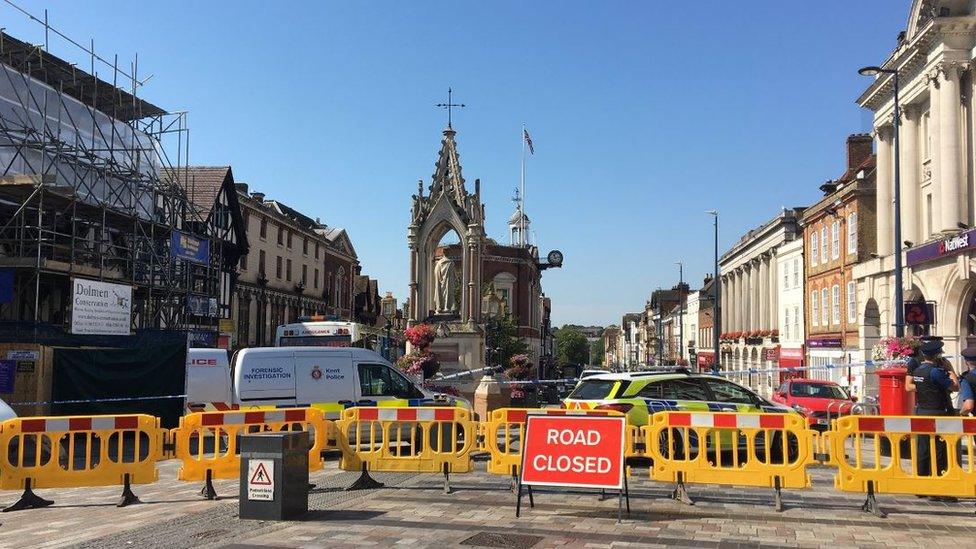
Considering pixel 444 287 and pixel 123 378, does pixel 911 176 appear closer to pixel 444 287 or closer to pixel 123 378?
pixel 444 287

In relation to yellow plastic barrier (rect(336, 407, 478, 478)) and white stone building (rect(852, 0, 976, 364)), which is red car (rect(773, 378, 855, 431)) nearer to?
white stone building (rect(852, 0, 976, 364))

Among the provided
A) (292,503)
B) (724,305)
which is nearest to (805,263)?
(724,305)

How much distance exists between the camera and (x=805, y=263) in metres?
45.3

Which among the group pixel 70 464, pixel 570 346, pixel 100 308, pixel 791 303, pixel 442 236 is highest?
pixel 442 236

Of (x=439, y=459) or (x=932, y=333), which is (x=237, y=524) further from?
(x=932, y=333)

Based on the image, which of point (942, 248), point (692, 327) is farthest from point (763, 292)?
point (692, 327)

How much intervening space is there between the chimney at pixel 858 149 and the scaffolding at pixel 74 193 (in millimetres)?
32240

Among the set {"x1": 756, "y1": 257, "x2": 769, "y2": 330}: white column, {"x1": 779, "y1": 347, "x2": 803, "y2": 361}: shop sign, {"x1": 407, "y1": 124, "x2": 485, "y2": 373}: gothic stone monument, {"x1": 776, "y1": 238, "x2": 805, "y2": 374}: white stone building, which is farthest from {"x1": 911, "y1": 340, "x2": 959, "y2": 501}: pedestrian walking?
{"x1": 756, "y1": 257, "x2": 769, "y2": 330}: white column

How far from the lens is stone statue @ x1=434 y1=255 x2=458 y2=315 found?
3253cm

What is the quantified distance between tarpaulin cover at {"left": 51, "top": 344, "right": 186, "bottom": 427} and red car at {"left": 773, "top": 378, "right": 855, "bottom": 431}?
48.1 ft

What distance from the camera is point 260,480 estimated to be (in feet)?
30.0

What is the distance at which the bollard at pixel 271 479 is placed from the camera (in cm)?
904

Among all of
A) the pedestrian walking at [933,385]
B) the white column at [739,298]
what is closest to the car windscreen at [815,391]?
the pedestrian walking at [933,385]

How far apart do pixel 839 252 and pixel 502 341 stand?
61.6 feet
